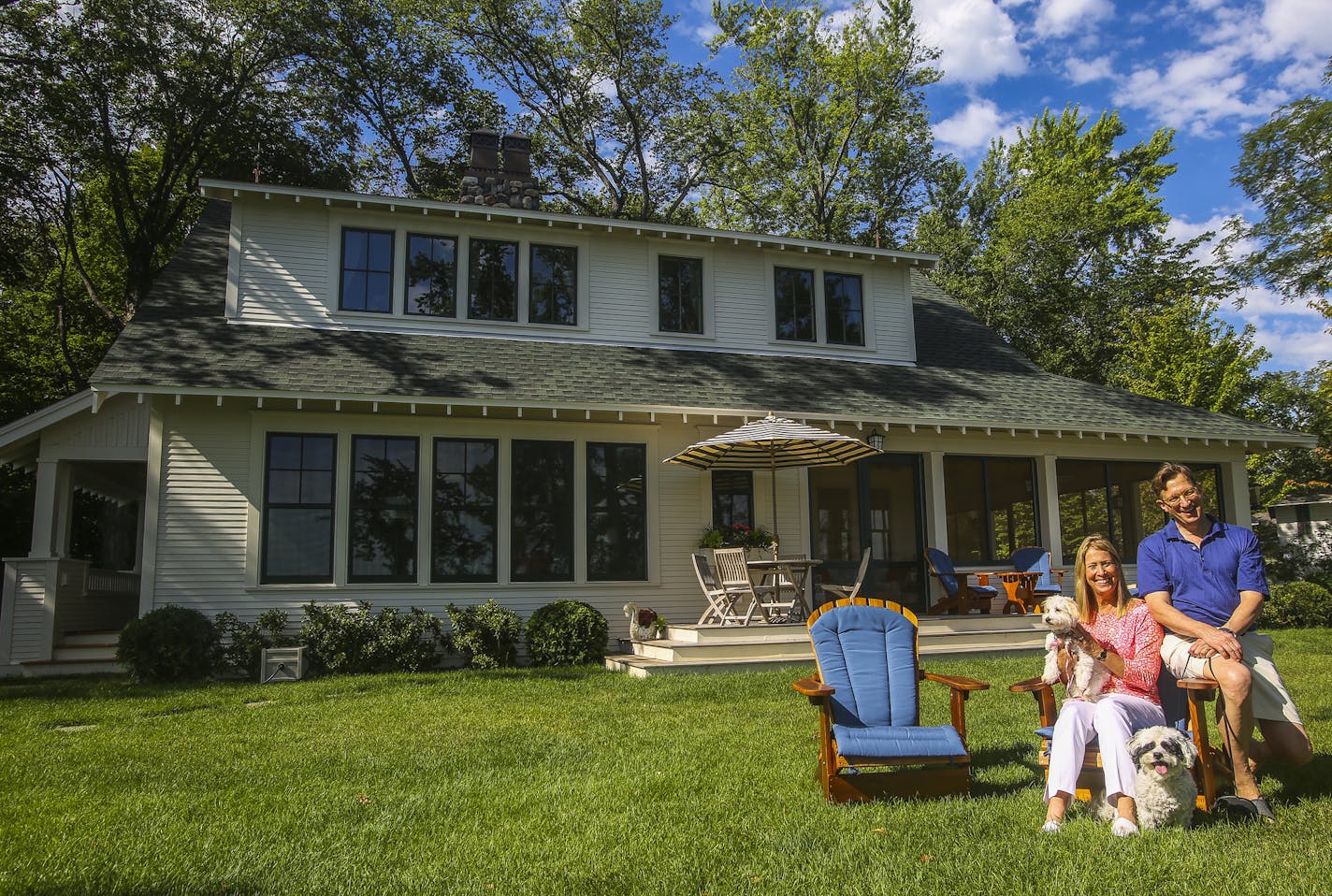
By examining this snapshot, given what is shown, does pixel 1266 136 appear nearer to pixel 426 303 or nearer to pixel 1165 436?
pixel 1165 436

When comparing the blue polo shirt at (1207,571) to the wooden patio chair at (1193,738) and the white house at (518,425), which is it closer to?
the wooden patio chair at (1193,738)

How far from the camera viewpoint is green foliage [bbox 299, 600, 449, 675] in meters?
10.5

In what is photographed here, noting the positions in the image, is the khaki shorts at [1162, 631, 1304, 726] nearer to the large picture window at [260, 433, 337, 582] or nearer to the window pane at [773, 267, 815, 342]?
the large picture window at [260, 433, 337, 582]

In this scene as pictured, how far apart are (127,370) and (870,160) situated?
22.5m

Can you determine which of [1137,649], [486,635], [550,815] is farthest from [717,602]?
[1137,649]

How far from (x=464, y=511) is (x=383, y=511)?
99 centimetres

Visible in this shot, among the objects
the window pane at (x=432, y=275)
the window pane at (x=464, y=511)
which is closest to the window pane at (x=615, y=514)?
the window pane at (x=464, y=511)

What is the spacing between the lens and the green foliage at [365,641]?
1051 cm

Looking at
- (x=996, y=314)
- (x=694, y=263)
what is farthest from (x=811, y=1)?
(x=694, y=263)

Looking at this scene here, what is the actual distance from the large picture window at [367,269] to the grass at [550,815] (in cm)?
665

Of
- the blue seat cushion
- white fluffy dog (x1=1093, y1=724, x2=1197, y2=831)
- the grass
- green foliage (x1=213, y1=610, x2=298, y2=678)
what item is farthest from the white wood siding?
white fluffy dog (x1=1093, y1=724, x2=1197, y2=831)

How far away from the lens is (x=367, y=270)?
13031 mm

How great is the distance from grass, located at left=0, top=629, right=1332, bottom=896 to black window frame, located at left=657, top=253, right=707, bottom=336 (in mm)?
7661

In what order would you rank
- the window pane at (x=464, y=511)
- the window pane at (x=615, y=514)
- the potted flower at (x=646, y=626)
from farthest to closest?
1. the window pane at (x=615, y=514)
2. the window pane at (x=464, y=511)
3. the potted flower at (x=646, y=626)
